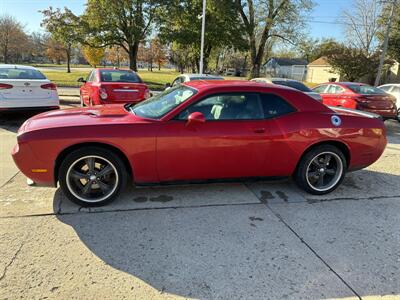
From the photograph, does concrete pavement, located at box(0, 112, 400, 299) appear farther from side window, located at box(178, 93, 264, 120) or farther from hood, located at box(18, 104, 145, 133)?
side window, located at box(178, 93, 264, 120)

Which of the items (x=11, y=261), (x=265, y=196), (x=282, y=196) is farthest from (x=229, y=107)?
(x=11, y=261)

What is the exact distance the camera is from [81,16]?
26.1 m

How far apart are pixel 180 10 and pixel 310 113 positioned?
24774mm

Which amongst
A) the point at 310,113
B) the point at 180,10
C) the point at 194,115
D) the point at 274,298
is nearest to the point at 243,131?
the point at 194,115

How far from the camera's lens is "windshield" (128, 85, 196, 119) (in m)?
3.91

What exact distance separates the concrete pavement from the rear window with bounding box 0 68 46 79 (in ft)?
15.3

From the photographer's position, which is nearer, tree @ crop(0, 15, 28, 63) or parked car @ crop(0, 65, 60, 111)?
parked car @ crop(0, 65, 60, 111)

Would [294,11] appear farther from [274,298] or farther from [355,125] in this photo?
[274,298]

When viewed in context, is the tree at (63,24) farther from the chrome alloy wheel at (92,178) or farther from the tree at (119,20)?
the chrome alloy wheel at (92,178)

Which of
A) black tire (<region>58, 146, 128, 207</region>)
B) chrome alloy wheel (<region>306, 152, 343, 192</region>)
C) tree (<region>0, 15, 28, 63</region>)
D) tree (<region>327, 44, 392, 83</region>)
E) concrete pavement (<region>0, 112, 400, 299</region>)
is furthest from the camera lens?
tree (<region>0, 15, 28, 63</region>)

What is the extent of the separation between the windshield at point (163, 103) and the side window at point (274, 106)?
962 millimetres

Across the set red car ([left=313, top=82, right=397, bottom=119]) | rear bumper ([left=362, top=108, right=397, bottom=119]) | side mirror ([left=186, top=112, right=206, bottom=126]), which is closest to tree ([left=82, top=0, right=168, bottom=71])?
red car ([left=313, top=82, right=397, bottom=119])

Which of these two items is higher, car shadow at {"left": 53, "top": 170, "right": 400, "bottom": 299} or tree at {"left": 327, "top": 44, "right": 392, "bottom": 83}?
tree at {"left": 327, "top": 44, "right": 392, "bottom": 83}

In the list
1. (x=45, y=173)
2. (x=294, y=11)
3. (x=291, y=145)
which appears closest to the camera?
(x=45, y=173)
